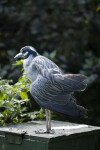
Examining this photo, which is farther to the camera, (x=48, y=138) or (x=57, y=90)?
(x=57, y=90)

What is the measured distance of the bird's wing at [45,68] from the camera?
2268mm

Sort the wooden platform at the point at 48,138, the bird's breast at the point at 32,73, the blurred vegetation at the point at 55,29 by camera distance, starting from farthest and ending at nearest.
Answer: the blurred vegetation at the point at 55,29 < the bird's breast at the point at 32,73 < the wooden platform at the point at 48,138

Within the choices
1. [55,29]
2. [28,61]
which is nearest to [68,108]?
[28,61]

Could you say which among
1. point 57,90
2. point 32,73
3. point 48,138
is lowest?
point 48,138

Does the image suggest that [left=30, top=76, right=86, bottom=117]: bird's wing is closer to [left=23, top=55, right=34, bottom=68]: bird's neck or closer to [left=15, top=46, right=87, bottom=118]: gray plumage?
[left=15, top=46, right=87, bottom=118]: gray plumage

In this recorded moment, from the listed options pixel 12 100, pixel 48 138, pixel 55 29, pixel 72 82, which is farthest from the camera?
pixel 55 29

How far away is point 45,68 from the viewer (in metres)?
2.31

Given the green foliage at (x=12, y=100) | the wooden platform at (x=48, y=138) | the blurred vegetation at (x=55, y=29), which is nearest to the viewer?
the wooden platform at (x=48, y=138)

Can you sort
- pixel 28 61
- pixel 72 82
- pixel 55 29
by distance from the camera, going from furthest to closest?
1. pixel 55 29
2. pixel 28 61
3. pixel 72 82

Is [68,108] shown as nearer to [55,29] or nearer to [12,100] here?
[12,100]

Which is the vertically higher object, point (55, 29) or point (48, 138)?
point (55, 29)

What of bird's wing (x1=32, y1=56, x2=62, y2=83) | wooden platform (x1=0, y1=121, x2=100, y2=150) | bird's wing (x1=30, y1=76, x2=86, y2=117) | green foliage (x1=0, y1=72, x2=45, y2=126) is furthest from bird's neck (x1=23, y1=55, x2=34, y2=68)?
wooden platform (x1=0, y1=121, x2=100, y2=150)

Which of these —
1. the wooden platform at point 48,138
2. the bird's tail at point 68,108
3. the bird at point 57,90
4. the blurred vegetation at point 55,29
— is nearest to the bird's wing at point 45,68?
the bird at point 57,90

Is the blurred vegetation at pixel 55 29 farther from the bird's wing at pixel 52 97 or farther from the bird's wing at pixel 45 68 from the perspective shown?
the bird's wing at pixel 52 97
